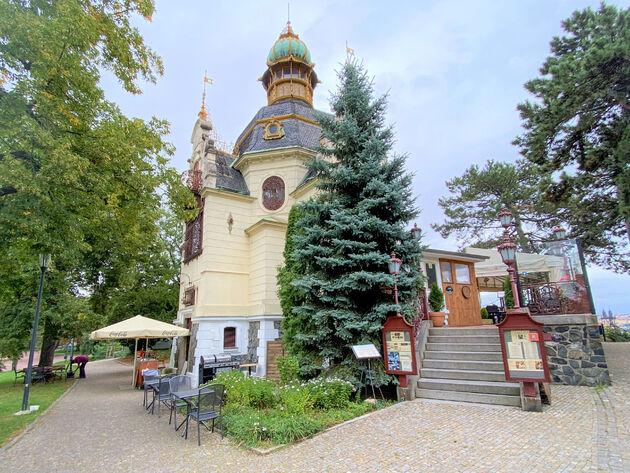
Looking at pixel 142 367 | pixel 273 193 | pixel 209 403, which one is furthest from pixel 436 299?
pixel 142 367

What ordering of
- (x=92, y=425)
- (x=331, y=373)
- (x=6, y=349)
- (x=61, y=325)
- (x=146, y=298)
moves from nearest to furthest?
(x=92, y=425) → (x=331, y=373) → (x=6, y=349) → (x=61, y=325) → (x=146, y=298)

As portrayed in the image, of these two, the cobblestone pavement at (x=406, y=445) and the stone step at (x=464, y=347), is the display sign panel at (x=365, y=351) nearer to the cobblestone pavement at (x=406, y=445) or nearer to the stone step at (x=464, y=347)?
the cobblestone pavement at (x=406, y=445)

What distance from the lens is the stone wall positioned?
7.67 m

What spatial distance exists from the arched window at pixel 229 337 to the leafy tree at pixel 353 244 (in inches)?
230

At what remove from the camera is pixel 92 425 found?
7.44 m

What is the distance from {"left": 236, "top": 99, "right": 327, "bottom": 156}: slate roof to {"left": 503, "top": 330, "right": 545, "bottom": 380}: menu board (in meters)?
11.6

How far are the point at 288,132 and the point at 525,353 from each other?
14554 mm

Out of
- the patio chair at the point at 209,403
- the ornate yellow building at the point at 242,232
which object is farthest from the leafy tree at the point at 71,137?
the ornate yellow building at the point at 242,232

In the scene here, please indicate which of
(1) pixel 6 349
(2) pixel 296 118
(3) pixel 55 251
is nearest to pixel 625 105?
(2) pixel 296 118

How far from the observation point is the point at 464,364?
7648 millimetres

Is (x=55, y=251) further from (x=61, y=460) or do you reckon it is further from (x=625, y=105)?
(x=625, y=105)

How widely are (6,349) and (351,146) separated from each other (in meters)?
17.4

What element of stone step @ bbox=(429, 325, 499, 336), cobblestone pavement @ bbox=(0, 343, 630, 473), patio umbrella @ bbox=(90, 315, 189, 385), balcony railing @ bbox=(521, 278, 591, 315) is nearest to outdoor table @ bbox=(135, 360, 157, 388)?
patio umbrella @ bbox=(90, 315, 189, 385)

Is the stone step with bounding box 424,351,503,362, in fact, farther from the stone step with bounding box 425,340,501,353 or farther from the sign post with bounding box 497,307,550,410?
the sign post with bounding box 497,307,550,410
